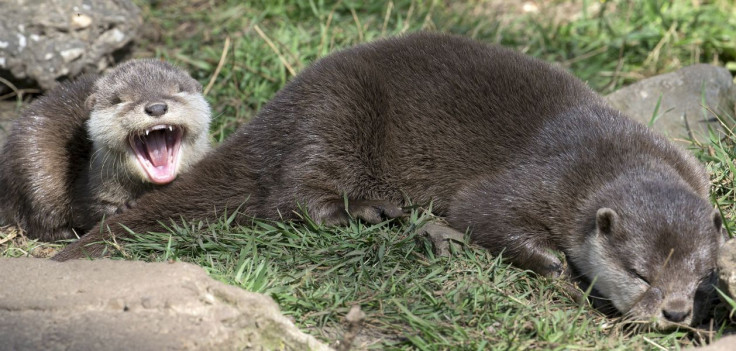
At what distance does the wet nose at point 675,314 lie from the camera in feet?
9.21

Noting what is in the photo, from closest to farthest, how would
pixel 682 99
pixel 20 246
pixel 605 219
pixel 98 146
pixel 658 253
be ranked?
1. pixel 658 253
2. pixel 605 219
3. pixel 98 146
4. pixel 20 246
5. pixel 682 99

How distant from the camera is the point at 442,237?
10.9ft

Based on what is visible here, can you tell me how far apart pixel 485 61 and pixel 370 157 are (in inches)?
25.2

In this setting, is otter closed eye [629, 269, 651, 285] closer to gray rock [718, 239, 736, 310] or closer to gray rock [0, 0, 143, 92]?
gray rock [718, 239, 736, 310]

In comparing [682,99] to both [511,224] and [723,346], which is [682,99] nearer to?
[511,224]

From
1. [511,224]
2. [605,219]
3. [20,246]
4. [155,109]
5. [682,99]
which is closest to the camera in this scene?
[605,219]

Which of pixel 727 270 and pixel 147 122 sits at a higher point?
pixel 147 122

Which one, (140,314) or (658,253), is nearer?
(140,314)

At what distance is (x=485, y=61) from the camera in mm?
3693

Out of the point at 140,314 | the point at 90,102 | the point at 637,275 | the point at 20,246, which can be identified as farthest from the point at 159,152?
the point at 637,275

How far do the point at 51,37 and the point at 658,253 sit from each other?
11.7 ft

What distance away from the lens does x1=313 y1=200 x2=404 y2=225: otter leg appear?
11.5 ft

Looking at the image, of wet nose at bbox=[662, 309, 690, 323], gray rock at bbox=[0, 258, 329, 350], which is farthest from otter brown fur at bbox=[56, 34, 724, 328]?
gray rock at bbox=[0, 258, 329, 350]

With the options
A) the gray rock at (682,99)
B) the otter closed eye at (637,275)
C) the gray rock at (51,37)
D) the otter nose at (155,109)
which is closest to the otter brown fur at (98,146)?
the otter nose at (155,109)
